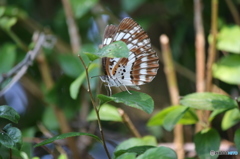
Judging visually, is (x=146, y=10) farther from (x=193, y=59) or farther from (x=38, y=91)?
(x=38, y=91)

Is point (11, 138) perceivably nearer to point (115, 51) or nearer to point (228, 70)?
point (115, 51)

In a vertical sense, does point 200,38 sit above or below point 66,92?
above

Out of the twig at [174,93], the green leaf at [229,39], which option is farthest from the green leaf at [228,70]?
the twig at [174,93]

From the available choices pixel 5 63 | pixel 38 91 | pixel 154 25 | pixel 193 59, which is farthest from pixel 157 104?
pixel 5 63

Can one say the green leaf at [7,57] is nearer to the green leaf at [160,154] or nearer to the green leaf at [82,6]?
the green leaf at [82,6]

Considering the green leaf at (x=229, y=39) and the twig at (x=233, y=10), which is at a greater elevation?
the twig at (x=233, y=10)

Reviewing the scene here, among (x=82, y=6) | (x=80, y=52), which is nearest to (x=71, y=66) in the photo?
(x=80, y=52)
